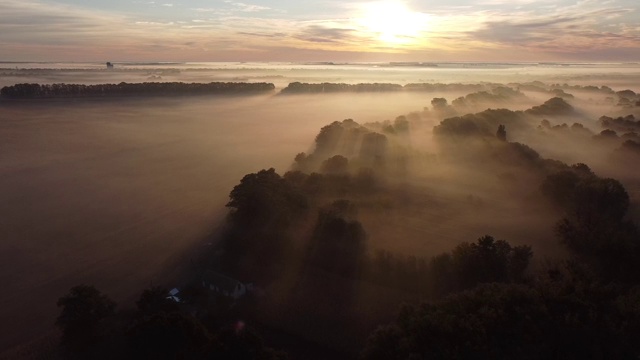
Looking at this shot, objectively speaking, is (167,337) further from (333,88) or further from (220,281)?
(333,88)

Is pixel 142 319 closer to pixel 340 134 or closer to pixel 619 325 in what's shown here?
pixel 619 325

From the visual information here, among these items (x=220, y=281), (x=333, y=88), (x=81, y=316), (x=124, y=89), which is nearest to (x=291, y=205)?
(x=220, y=281)

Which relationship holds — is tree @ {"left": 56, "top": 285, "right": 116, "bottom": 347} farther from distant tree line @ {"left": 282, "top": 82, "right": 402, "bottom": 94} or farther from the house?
distant tree line @ {"left": 282, "top": 82, "right": 402, "bottom": 94}

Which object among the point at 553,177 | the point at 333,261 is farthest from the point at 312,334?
the point at 553,177

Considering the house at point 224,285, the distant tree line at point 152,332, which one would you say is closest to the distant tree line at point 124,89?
the house at point 224,285

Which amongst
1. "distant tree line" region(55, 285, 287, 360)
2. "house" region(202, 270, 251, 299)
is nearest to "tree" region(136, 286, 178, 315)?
"distant tree line" region(55, 285, 287, 360)

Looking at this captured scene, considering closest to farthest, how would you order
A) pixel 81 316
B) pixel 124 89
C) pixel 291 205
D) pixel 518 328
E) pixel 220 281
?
1. pixel 518 328
2. pixel 81 316
3. pixel 220 281
4. pixel 291 205
5. pixel 124 89
